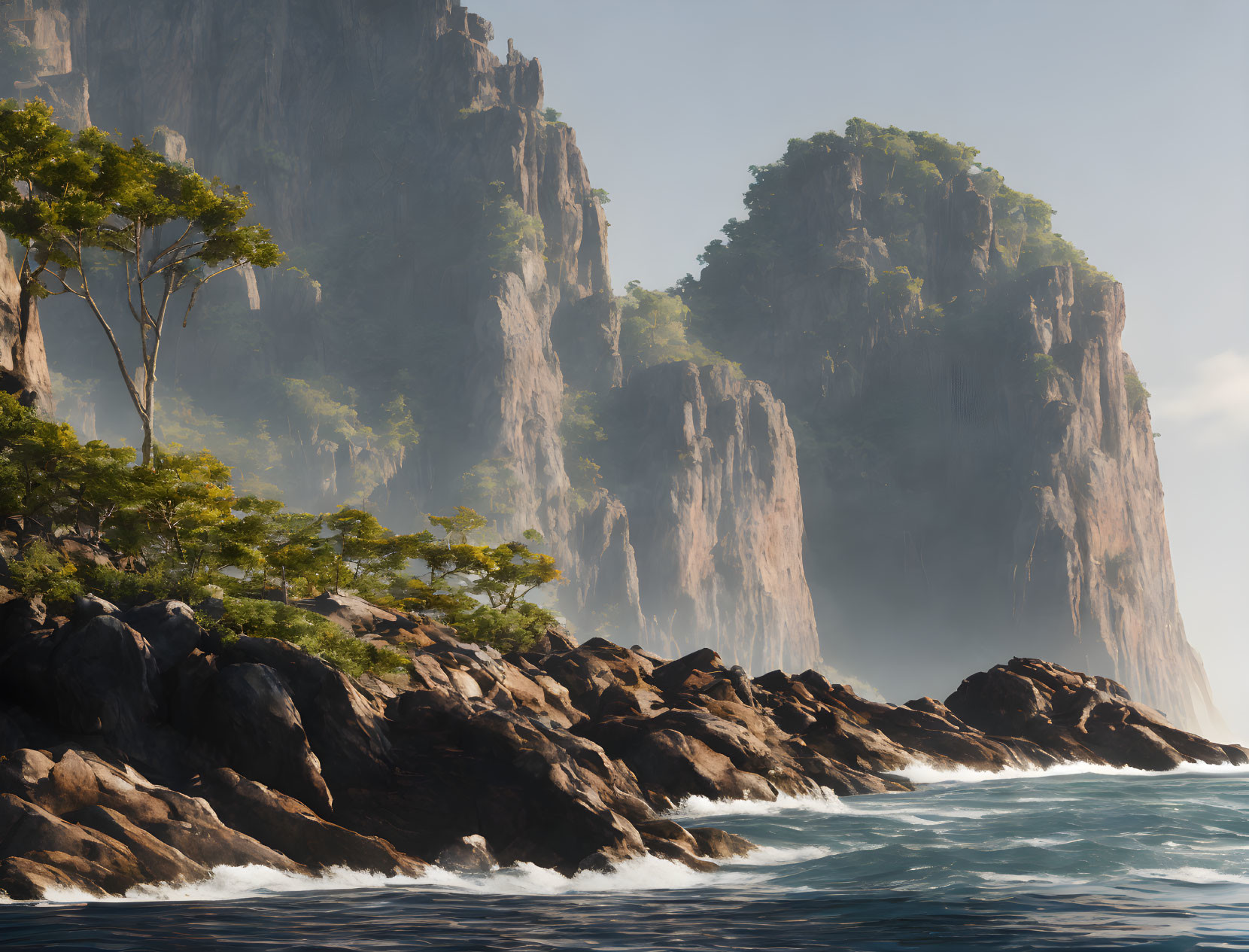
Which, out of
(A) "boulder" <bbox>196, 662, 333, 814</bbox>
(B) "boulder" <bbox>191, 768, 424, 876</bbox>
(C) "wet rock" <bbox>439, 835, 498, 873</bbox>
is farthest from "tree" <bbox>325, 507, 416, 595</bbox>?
(C) "wet rock" <bbox>439, 835, 498, 873</bbox>

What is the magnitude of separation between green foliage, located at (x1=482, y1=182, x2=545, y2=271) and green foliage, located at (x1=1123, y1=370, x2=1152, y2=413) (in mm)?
67230

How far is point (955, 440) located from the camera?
92.5 metres

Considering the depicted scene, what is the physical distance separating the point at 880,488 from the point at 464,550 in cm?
6945

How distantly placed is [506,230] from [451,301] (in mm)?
8423

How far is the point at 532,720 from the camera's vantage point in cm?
1722

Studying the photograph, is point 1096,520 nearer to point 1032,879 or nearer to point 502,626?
point 502,626

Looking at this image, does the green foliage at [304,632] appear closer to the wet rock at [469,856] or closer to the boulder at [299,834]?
the boulder at [299,834]

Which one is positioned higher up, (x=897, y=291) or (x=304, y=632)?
(x=897, y=291)

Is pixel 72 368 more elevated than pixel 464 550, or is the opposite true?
pixel 72 368

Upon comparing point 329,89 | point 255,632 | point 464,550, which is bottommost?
point 255,632

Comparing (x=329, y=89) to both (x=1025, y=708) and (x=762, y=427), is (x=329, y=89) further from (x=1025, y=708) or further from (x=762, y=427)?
(x=1025, y=708)

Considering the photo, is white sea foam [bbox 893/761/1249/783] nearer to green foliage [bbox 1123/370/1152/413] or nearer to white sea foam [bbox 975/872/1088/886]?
white sea foam [bbox 975/872/1088/886]

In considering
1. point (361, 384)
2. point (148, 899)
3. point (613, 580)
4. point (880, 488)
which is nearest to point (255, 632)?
point (148, 899)

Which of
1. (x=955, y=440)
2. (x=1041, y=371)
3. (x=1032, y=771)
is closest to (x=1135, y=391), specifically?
(x=1041, y=371)
